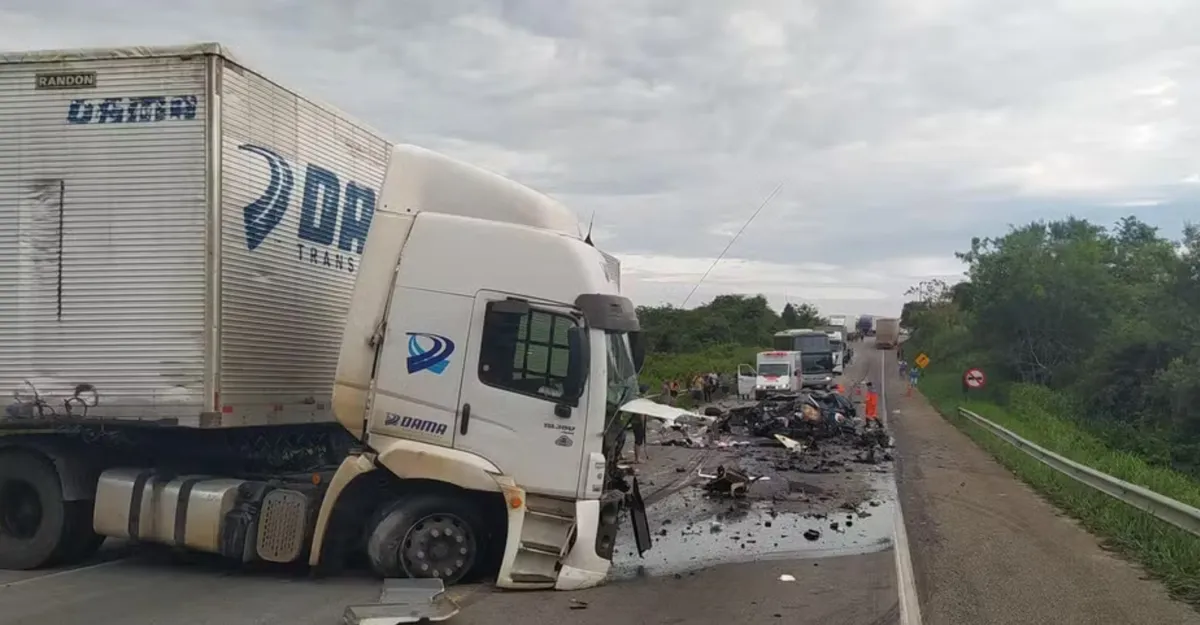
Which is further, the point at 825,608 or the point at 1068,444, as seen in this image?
the point at 1068,444

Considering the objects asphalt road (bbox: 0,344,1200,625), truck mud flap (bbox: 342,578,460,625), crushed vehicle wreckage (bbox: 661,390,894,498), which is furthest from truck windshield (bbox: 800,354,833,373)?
truck mud flap (bbox: 342,578,460,625)

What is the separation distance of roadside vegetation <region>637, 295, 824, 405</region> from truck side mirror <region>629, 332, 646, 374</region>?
29.4 metres

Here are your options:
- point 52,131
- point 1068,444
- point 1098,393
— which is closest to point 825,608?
point 52,131

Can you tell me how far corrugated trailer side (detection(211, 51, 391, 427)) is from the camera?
8.70m

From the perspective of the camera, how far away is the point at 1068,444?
22.7 m

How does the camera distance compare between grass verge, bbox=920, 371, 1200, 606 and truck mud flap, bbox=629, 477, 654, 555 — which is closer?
grass verge, bbox=920, 371, 1200, 606

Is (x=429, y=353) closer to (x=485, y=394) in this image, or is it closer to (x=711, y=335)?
(x=485, y=394)

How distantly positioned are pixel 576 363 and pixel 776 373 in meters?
39.1

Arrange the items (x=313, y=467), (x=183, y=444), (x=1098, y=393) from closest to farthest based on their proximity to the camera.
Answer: (x=183, y=444) → (x=313, y=467) → (x=1098, y=393)

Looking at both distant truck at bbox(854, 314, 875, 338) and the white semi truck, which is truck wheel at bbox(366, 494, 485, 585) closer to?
the white semi truck

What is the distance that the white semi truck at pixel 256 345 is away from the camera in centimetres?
825

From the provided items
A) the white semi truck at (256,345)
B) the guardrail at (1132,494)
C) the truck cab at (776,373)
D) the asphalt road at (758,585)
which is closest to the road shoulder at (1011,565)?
the asphalt road at (758,585)

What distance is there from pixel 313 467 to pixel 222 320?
2511mm

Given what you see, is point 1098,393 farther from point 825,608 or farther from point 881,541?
point 825,608
